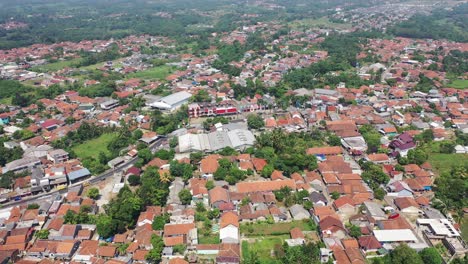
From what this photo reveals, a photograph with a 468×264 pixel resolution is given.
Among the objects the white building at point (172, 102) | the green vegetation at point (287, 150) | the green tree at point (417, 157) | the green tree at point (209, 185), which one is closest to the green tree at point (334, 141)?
the green vegetation at point (287, 150)

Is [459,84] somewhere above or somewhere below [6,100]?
above

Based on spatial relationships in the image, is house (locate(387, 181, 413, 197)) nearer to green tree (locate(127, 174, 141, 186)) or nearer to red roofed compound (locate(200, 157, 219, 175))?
red roofed compound (locate(200, 157, 219, 175))

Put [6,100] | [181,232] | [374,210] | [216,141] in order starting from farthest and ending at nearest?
1. [6,100]
2. [216,141]
3. [374,210]
4. [181,232]

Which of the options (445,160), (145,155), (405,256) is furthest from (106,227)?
(445,160)

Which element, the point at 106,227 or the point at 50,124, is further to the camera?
the point at 50,124

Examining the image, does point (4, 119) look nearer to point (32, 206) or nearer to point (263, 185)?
point (32, 206)

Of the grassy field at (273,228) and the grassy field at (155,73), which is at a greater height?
the grassy field at (273,228)

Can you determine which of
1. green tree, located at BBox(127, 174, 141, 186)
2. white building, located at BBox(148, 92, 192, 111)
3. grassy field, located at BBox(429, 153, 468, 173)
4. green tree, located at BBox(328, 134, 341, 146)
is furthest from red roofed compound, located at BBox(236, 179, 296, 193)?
white building, located at BBox(148, 92, 192, 111)

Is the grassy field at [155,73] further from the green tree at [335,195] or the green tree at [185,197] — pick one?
the green tree at [335,195]
